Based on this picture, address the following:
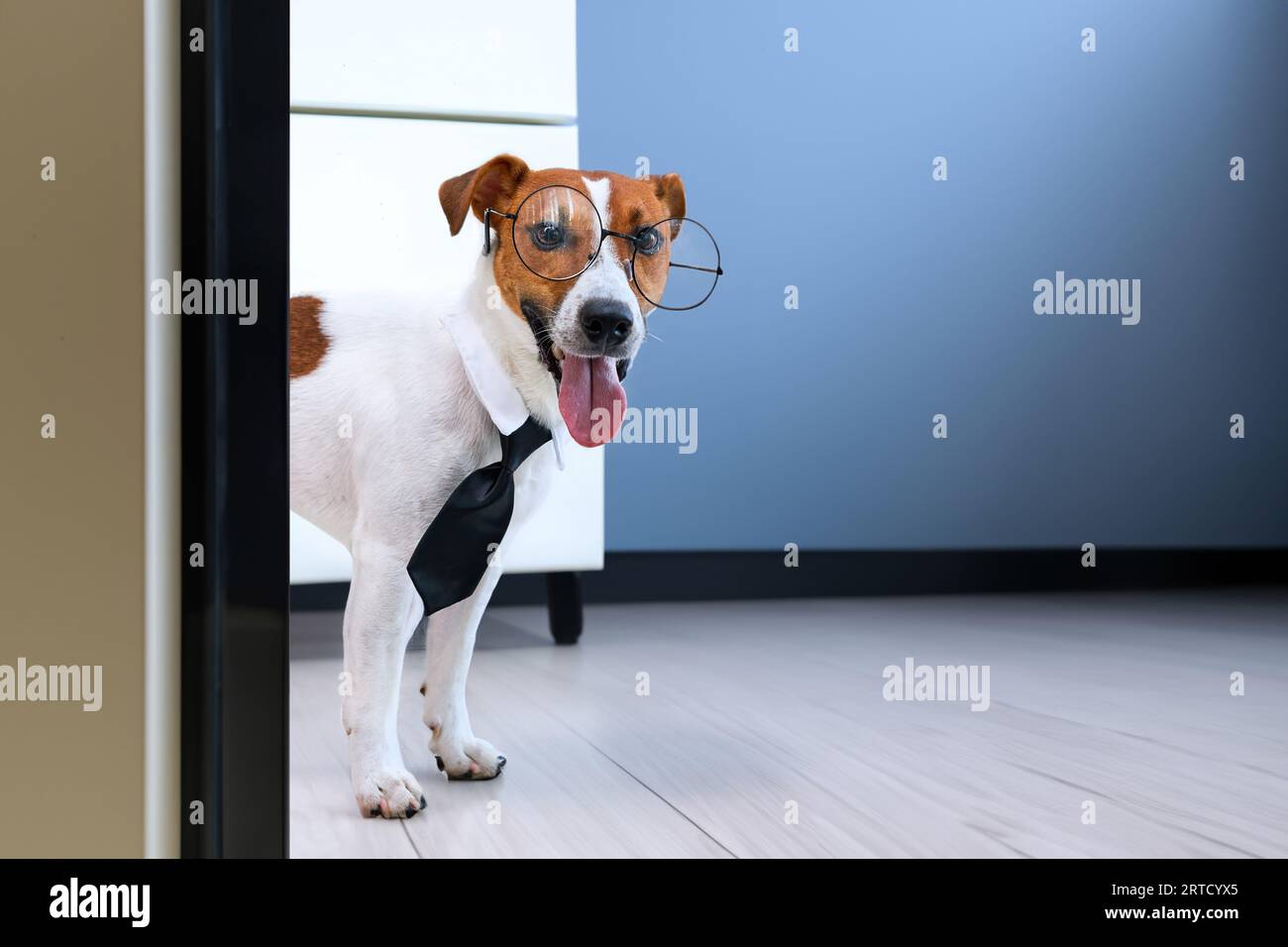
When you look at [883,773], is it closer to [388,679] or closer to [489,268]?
[388,679]

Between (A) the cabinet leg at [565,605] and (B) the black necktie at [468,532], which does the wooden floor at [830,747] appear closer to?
(A) the cabinet leg at [565,605]

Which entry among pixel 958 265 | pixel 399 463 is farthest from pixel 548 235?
pixel 958 265

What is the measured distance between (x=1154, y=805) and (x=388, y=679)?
698mm

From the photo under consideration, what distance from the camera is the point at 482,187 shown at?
1.04 metres

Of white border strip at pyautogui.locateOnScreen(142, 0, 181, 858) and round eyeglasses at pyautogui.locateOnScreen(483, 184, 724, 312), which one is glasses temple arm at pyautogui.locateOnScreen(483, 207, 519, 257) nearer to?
round eyeglasses at pyautogui.locateOnScreen(483, 184, 724, 312)

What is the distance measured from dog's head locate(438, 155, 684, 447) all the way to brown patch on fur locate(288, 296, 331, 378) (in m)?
0.20

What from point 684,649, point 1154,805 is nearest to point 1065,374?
point 684,649

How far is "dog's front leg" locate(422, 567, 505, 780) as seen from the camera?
1.09 meters

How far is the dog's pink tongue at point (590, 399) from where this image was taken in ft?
3.24

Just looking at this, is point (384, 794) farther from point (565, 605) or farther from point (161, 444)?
point (565, 605)

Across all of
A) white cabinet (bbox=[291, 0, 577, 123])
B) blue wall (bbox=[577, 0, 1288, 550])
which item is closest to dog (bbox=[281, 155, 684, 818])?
white cabinet (bbox=[291, 0, 577, 123])

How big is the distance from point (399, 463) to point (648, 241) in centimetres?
30

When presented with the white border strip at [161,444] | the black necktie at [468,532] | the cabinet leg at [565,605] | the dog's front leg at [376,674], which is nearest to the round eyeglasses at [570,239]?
the black necktie at [468,532]

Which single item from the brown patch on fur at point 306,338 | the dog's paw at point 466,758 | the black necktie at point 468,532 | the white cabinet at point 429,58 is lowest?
the dog's paw at point 466,758
